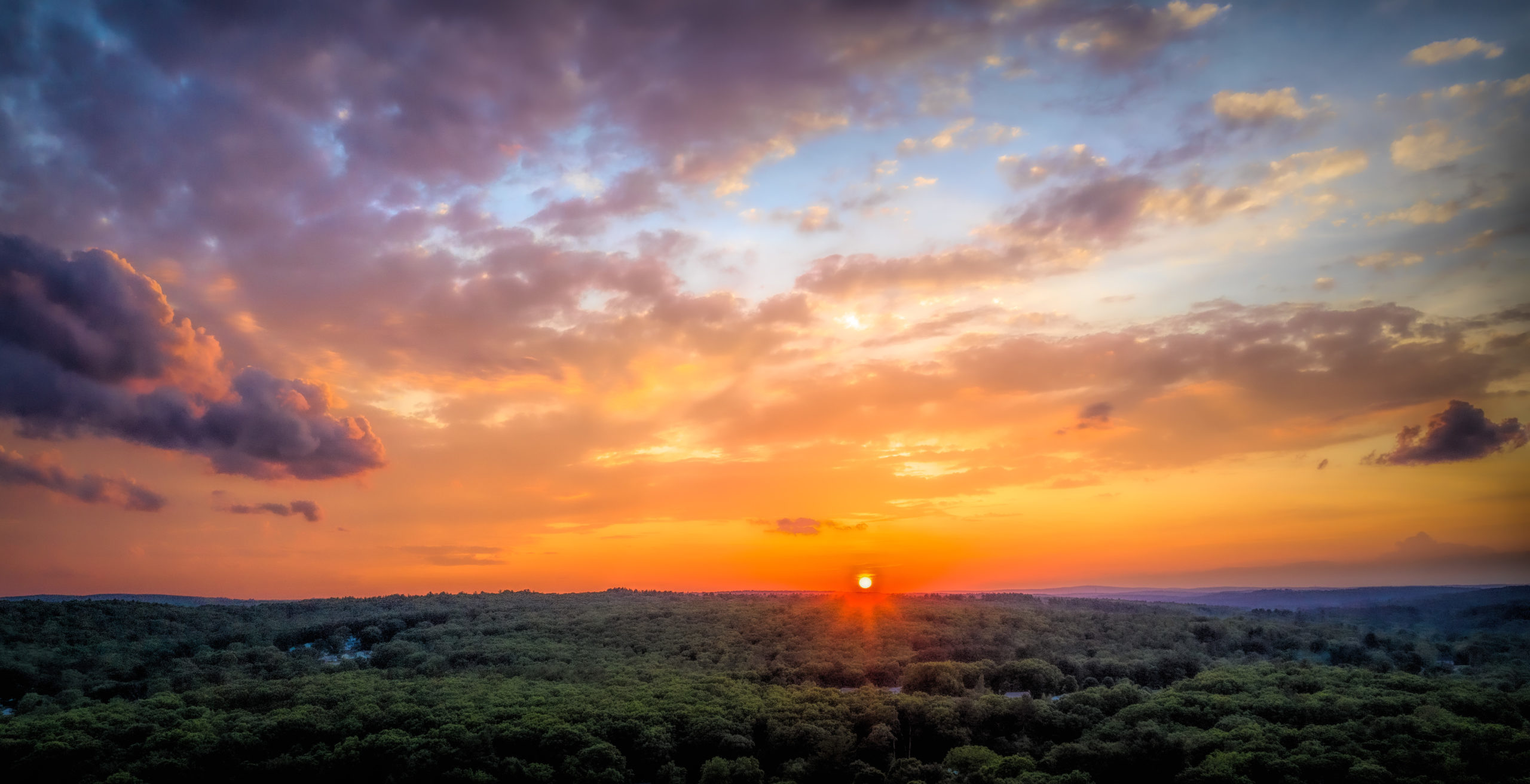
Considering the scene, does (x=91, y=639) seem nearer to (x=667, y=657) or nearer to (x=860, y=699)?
(x=667, y=657)

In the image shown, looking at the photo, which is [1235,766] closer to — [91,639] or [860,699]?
[860,699]

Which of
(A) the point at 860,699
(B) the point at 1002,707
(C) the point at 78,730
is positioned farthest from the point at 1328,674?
(C) the point at 78,730

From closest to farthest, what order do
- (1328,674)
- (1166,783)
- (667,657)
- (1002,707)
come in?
(1166,783) < (1002,707) < (1328,674) < (667,657)

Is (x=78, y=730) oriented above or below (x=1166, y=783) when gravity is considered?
above

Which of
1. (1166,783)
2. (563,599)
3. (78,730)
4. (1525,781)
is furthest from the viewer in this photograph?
(563,599)

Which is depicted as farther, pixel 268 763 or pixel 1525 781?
pixel 268 763

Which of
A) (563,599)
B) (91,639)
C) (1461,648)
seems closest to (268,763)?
(91,639)
